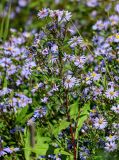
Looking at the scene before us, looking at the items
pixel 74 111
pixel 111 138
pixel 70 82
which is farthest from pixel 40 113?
pixel 111 138

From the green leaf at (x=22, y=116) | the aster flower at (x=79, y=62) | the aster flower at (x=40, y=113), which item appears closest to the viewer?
the aster flower at (x=79, y=62)

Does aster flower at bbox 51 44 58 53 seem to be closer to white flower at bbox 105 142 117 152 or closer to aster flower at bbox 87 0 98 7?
white flower at bbox 105 142 117 152

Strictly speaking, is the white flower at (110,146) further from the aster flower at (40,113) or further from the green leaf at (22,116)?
the green leaf at (22,116)

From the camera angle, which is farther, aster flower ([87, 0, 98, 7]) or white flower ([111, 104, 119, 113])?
aster flower ([87, 0, 98, 7])

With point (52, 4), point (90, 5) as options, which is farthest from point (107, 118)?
point (52, 4)

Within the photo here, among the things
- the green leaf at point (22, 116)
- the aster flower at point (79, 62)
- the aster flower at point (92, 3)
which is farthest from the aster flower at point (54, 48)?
the aster flower at point (92, 3)

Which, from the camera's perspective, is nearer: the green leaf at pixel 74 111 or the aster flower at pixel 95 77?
the green leaf at pixel 74 111

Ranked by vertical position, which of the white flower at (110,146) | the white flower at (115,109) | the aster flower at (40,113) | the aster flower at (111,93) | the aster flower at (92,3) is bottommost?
the white flower at (110,146)

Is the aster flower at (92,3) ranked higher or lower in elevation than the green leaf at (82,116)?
higher

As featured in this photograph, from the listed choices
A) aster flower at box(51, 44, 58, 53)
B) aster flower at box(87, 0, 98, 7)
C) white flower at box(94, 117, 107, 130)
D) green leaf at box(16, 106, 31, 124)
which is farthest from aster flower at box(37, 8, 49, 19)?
Answer: aster flower at box(87, 0, 98, 7)

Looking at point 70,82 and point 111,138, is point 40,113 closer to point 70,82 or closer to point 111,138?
point 70,82
